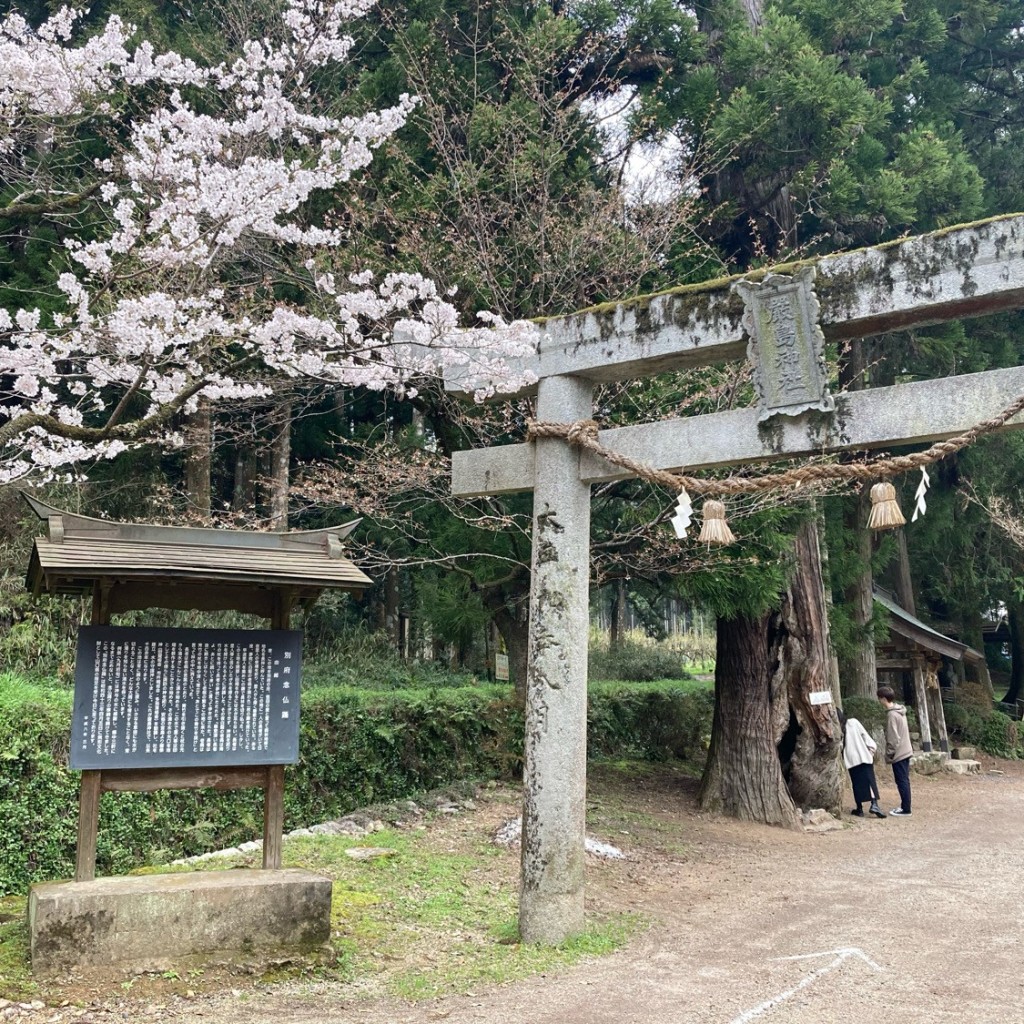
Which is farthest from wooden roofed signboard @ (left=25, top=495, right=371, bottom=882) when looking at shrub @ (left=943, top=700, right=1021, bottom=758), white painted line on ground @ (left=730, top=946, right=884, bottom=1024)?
shrub @ (left=943, top=700, right=1021, bottom=758)

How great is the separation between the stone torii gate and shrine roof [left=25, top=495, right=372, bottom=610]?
121cm

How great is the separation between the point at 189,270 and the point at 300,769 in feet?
15.6

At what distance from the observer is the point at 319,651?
45.9 ft

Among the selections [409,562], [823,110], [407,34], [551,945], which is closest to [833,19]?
[823,110]

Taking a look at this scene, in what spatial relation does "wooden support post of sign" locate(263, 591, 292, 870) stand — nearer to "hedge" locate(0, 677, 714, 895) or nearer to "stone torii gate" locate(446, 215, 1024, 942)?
"stone torii gate" locate(446, 215, 1024, 942)

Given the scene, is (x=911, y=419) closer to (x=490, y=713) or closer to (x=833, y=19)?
(x=490, y=713)

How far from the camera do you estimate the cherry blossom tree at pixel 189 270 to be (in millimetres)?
6457

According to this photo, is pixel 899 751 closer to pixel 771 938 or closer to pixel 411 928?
pixel 771 938

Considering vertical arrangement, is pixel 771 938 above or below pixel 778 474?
below

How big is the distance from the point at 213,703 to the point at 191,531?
108cm

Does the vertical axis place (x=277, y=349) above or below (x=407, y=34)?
below

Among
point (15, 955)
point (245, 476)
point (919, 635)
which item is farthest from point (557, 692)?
point (919, 635)

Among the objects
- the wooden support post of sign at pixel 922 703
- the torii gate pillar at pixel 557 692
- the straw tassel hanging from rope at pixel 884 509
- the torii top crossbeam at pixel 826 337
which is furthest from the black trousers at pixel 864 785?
the straw tassel hanging from rope at pixel 884 509

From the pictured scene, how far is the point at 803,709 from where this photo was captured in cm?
1152
